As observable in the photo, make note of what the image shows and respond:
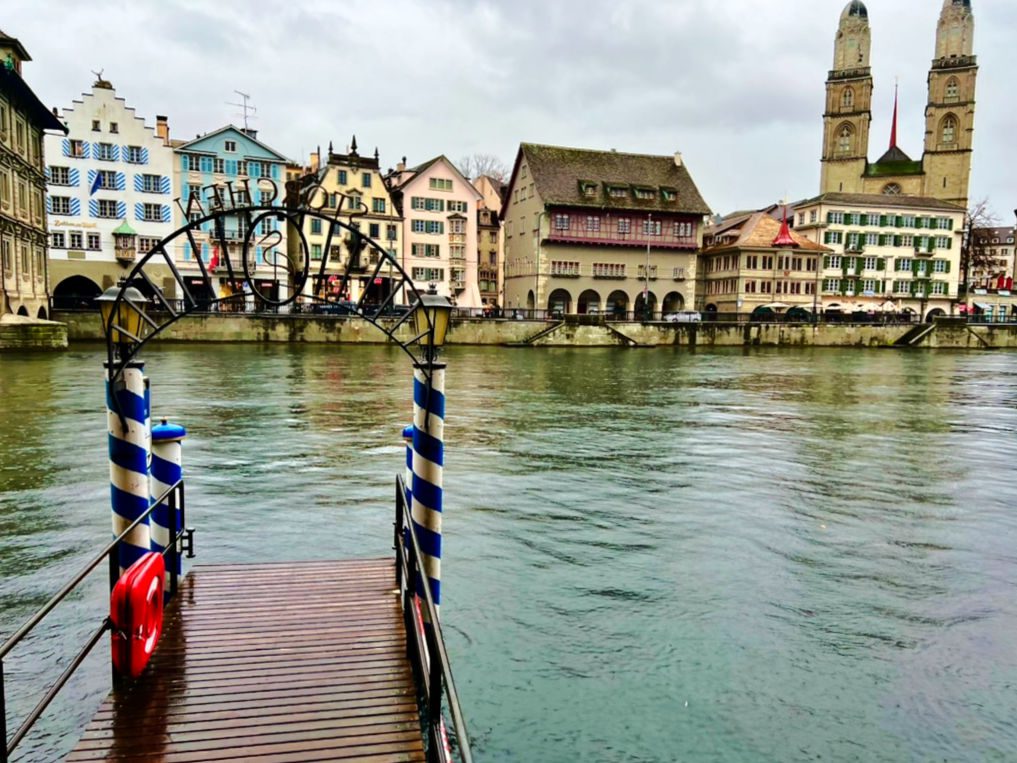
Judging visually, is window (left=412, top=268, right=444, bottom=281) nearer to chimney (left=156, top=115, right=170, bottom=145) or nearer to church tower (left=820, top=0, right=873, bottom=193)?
chimney (left=156, top=115, right=170, bottom=145)

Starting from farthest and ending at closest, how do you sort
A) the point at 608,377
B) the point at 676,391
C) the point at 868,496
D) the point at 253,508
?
the point at 608,377, the point at 676,391, the point at 868,496, the point at 253,508

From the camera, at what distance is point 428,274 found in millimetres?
73250

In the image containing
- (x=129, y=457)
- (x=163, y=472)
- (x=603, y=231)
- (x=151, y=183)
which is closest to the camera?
(x=129, y=457)

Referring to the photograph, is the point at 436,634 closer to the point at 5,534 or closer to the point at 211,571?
the point at 211,571

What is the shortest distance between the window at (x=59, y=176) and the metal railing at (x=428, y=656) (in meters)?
63.0

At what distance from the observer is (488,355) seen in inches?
2016

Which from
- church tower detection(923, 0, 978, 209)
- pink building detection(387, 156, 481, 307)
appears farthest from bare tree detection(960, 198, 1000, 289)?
pink building detection(387, 156, 481, 307)

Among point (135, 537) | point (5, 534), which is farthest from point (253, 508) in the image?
point (135, 537)

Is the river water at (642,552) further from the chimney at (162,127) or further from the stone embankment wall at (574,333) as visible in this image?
the chimney at (162,127)

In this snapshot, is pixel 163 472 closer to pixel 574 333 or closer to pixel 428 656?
pixel 428 656

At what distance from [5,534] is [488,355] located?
40.7m

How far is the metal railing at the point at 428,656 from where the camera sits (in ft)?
11.9

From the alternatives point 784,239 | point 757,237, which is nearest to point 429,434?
point 784,239

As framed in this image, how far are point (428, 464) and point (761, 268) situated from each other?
260ft
